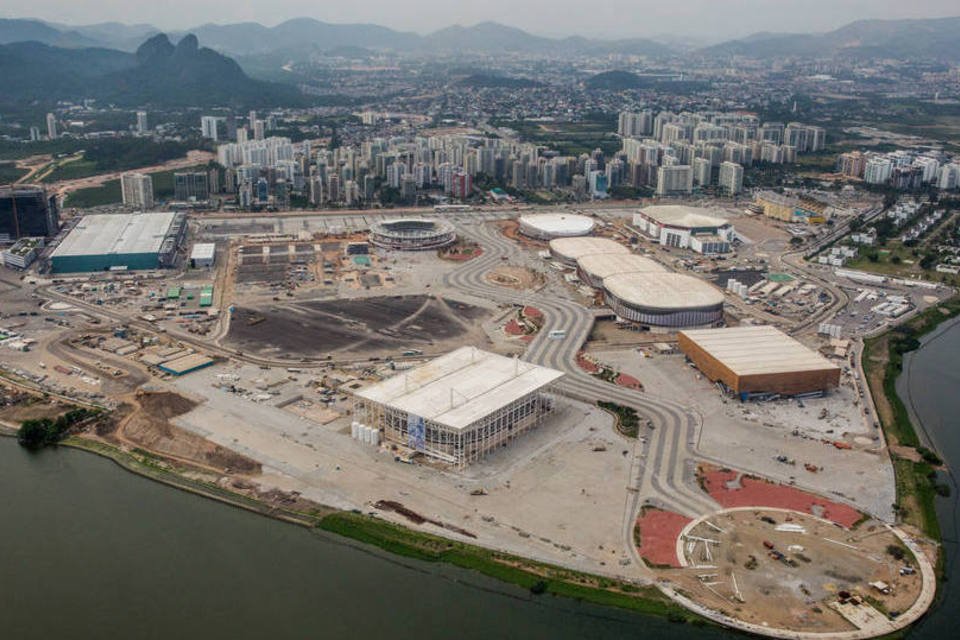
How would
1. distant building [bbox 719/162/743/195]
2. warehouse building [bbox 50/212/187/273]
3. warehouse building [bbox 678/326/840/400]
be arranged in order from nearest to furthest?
warehouse building [bbox 678/326/840/400]
warehouse building [bbox 50/212/187/273]
distant building [bbox 719/162/743/195]

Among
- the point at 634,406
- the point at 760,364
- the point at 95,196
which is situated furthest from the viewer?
the point at 95,196

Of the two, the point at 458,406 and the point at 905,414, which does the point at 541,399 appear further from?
the point at 905,414

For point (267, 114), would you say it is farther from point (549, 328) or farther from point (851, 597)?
point (851, 597)

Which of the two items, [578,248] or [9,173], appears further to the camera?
[9,173]

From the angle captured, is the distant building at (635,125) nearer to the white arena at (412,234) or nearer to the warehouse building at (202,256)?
the white arena at (412,234)

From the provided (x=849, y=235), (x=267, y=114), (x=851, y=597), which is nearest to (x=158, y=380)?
(x=851, y=597)

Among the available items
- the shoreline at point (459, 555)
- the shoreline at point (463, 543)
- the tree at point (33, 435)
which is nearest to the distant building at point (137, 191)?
the shoreline at point (463, 543)

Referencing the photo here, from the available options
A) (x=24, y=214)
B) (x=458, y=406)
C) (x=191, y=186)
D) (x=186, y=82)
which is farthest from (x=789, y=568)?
(x=186, y=82)

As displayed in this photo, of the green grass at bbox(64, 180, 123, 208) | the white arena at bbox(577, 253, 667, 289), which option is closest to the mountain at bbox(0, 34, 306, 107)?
the green grass at bbox(64, 180, 123, 208)

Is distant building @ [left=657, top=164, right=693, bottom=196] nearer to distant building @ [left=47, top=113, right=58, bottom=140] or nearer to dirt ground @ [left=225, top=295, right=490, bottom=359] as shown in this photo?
dirt ground @ [left=225, top=295, right=490, bottom=359]
